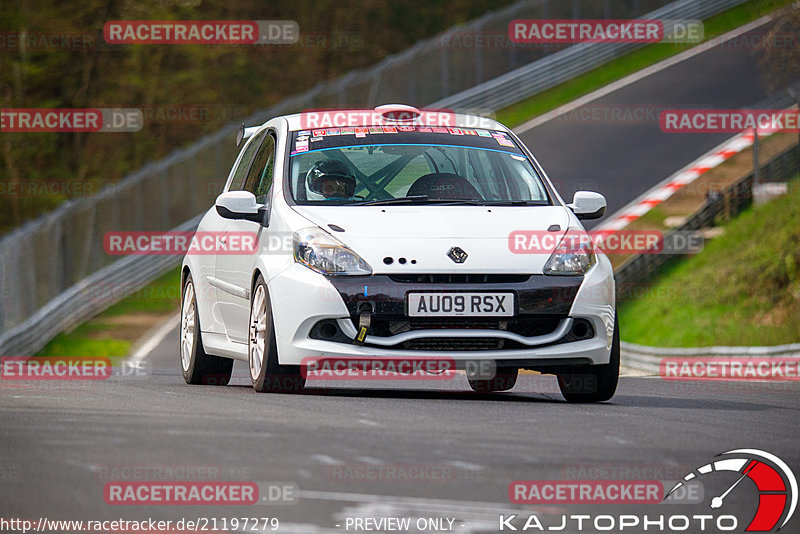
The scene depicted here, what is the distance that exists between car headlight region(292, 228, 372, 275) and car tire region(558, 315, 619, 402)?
1.56 metres

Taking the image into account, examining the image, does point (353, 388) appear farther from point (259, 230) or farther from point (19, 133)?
point (19, 133)

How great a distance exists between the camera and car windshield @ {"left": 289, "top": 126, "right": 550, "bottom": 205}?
10.0 meters

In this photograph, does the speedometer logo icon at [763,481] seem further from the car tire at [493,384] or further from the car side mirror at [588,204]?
the car tire at [493,384]

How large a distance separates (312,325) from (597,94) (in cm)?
2934

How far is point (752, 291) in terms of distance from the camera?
22000mm

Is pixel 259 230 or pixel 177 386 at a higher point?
pixel 259 230

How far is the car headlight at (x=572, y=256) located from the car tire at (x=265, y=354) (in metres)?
1.67

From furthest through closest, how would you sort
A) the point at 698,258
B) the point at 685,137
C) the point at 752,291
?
the point at 685,137
the point at 698,258
the point at 752,291

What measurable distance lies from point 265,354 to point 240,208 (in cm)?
107

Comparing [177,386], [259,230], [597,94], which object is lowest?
[177,386]

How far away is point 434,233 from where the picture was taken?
9281mm

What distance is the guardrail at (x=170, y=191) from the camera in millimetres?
24188

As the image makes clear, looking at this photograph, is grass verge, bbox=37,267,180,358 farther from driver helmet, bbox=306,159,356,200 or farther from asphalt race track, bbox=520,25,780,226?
driver helmet, bbox=306,159,356,200

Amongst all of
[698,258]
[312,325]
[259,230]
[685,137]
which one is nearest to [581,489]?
[312,325]
